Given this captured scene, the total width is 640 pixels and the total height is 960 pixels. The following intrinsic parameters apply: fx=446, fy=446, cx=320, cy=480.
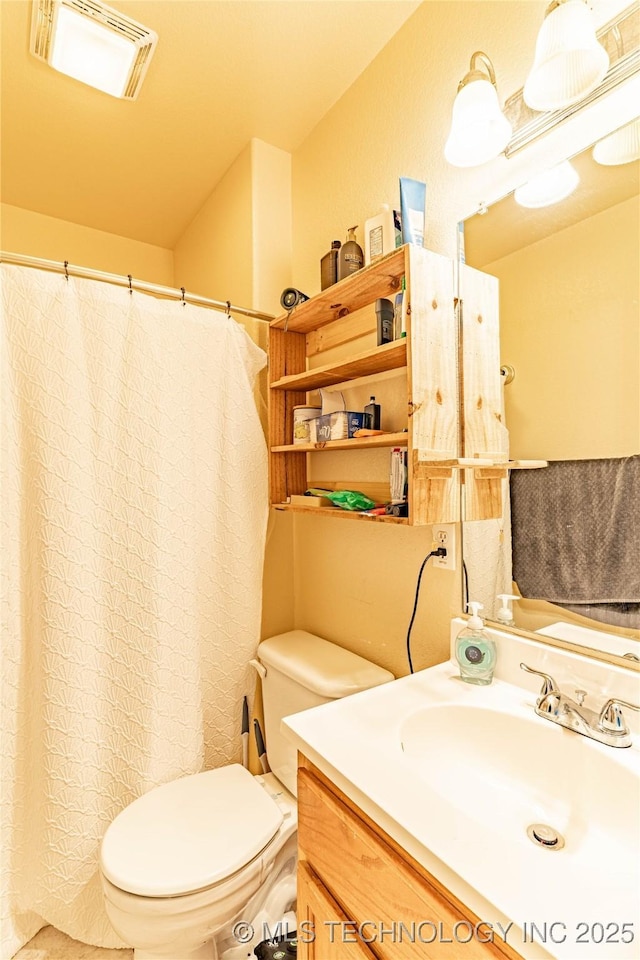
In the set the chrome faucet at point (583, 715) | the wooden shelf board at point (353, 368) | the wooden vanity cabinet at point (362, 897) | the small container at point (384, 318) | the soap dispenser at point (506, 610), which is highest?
the small container at point (384, 318)

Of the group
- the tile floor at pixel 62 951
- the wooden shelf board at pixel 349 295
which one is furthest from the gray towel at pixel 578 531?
the tile floor at pixel 62 951

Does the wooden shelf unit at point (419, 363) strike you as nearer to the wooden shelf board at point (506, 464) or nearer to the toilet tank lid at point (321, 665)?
the wooden shelf board at point (506, 464)

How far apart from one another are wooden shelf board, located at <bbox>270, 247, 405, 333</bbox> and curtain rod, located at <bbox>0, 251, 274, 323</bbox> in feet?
0.46

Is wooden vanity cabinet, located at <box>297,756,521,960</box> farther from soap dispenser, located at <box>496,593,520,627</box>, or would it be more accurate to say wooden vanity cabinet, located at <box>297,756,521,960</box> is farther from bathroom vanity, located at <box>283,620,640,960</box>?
soap dispenser, located at <box>496,593,520,627</box>

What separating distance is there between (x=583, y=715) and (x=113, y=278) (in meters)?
1.56

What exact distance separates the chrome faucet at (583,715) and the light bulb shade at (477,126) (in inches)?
42.1

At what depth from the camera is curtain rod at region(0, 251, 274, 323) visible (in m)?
1.19

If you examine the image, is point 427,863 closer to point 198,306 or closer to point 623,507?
point 623,507

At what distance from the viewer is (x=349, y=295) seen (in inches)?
49.4

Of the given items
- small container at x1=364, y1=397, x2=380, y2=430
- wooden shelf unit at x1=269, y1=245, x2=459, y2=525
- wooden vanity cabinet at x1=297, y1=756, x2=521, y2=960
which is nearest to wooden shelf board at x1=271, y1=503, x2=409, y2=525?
wooden shelf unit at x1=269, y1=245, x2=459, y2=525

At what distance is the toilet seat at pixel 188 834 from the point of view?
97 cm

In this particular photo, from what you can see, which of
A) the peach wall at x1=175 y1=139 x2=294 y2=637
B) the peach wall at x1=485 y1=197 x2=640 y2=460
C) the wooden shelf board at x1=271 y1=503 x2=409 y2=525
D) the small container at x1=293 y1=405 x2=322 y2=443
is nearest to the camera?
the peach wall at x1=485 y1=197 x2=640 y2=460

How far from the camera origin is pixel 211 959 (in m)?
1.14

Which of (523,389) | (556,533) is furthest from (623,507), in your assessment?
(523,389)
